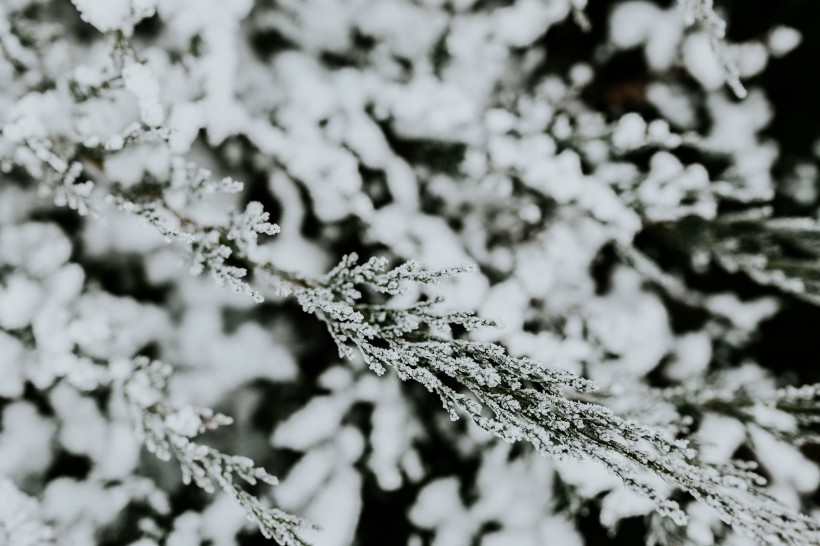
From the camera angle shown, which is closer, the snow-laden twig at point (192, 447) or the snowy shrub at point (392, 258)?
the snow-laden twig at point (192, 447)

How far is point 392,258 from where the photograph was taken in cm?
214

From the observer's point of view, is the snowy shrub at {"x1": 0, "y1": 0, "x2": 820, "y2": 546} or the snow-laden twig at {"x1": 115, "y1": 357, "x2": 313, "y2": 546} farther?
the snowy shrub at {"x1": 0, "y1": 0, "x2": 820, "y2": 546}

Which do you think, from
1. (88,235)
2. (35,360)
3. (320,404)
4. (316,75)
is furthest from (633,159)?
(35,360)

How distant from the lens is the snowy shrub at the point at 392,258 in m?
1.74

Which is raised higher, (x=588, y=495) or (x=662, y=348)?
(x=662, y=348)

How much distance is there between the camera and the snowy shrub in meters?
1.74

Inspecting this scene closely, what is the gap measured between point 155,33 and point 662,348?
2.13m

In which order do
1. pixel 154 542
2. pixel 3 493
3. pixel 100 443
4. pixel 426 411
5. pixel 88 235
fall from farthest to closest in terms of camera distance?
1. pixel 426 411
2. pixel 88 235
3. pixel 100 443
4. pixel 154 542
5. pixel 3 493

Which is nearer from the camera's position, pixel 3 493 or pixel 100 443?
pixel 3 493

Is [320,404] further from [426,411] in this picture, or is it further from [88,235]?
[88,235]

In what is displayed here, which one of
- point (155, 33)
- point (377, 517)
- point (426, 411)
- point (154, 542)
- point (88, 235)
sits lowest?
point (377, 517)

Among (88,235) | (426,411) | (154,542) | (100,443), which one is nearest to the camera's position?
(154,542)

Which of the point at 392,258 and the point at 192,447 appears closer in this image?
the point at 192,447

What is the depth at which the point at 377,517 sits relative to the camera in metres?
2.25
